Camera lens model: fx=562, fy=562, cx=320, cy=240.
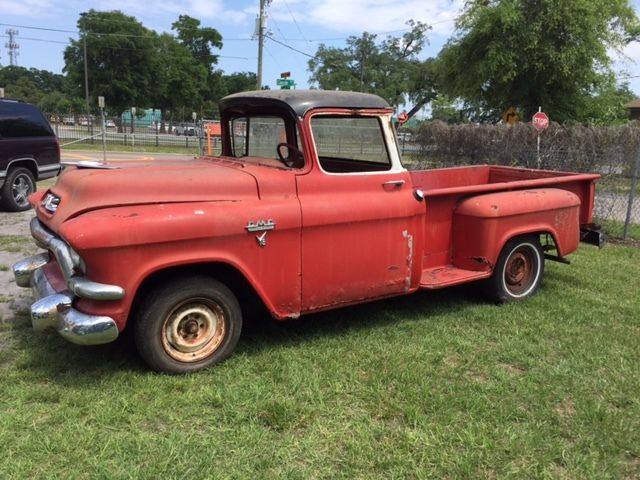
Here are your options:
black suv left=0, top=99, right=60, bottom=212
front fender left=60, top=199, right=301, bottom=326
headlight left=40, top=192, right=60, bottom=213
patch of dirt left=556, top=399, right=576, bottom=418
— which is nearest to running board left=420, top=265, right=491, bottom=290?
front fender left=60, top=199, right=301, bottom=326

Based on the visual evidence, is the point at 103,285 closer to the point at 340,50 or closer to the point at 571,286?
the point at 571,286

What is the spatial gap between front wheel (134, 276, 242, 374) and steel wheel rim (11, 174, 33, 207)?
292 inches

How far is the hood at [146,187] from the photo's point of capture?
3566 mm

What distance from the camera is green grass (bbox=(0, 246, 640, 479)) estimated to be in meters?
2.88

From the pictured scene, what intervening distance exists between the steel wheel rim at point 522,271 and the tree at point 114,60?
4625 cm

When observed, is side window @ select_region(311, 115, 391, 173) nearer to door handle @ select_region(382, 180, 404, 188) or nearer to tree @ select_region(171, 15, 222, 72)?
door handle @ select_region(382, 180, 404, 188)

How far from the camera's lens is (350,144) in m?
4.64

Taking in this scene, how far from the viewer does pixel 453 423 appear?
10.7ft

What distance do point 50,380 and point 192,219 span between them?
140cm

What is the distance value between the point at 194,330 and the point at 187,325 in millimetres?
63

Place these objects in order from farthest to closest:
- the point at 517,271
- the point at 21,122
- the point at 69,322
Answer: the point at 21,122 → the point at 517,271 → the point at 69,322

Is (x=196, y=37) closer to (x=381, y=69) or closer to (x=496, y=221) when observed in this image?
(x=381, y=69)

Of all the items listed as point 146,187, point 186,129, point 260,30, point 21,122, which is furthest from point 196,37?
point 146,187

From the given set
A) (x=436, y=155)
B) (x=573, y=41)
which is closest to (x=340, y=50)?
(x=573, y=41)
